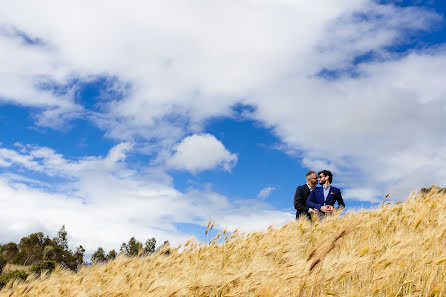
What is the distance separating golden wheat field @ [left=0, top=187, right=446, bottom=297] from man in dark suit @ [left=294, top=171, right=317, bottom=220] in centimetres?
47

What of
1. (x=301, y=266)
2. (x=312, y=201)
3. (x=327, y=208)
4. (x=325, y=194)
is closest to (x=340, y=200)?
(x=325, y=194)

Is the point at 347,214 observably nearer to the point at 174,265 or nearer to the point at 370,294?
the point at 174,265

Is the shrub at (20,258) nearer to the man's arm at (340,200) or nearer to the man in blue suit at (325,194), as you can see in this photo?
the man in blue suit at (325,194)

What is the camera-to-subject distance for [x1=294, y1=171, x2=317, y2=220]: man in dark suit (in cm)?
761

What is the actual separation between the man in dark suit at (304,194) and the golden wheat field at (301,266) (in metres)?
0.47

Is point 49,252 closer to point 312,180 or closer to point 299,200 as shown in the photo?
point 299,200

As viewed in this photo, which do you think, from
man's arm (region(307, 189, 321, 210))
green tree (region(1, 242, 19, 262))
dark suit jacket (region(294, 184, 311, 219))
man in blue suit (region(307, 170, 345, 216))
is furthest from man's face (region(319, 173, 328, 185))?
A: green tree (region(1, 242, 19, 262))

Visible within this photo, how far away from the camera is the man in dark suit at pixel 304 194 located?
7613 mm

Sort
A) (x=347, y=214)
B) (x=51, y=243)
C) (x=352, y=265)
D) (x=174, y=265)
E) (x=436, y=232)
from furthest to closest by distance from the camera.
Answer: (x=51, y=243), (x=347, y=214), (x=174, y=265), (x=436, y=232), (x=352, y=265)

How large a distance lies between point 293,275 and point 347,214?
4.78 metres

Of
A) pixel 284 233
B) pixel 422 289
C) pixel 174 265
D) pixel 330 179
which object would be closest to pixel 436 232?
pixel 422 289

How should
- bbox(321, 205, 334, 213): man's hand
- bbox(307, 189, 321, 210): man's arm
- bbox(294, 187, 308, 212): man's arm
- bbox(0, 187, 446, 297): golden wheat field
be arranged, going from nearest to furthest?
bbox(0, 187, 446, 297): golden wheat field → bbox(321, 205, 334, 213): man's hand → bbox(307, 189, 321, 210): man's arm → bbox(294, 187, 308, 212): man's arm

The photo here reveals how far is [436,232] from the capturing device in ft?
14.7

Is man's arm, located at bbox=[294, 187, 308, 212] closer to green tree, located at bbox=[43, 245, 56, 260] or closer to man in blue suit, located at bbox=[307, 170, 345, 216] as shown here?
man in blue suit, located at bbox=[307, 170, 345, 216]
